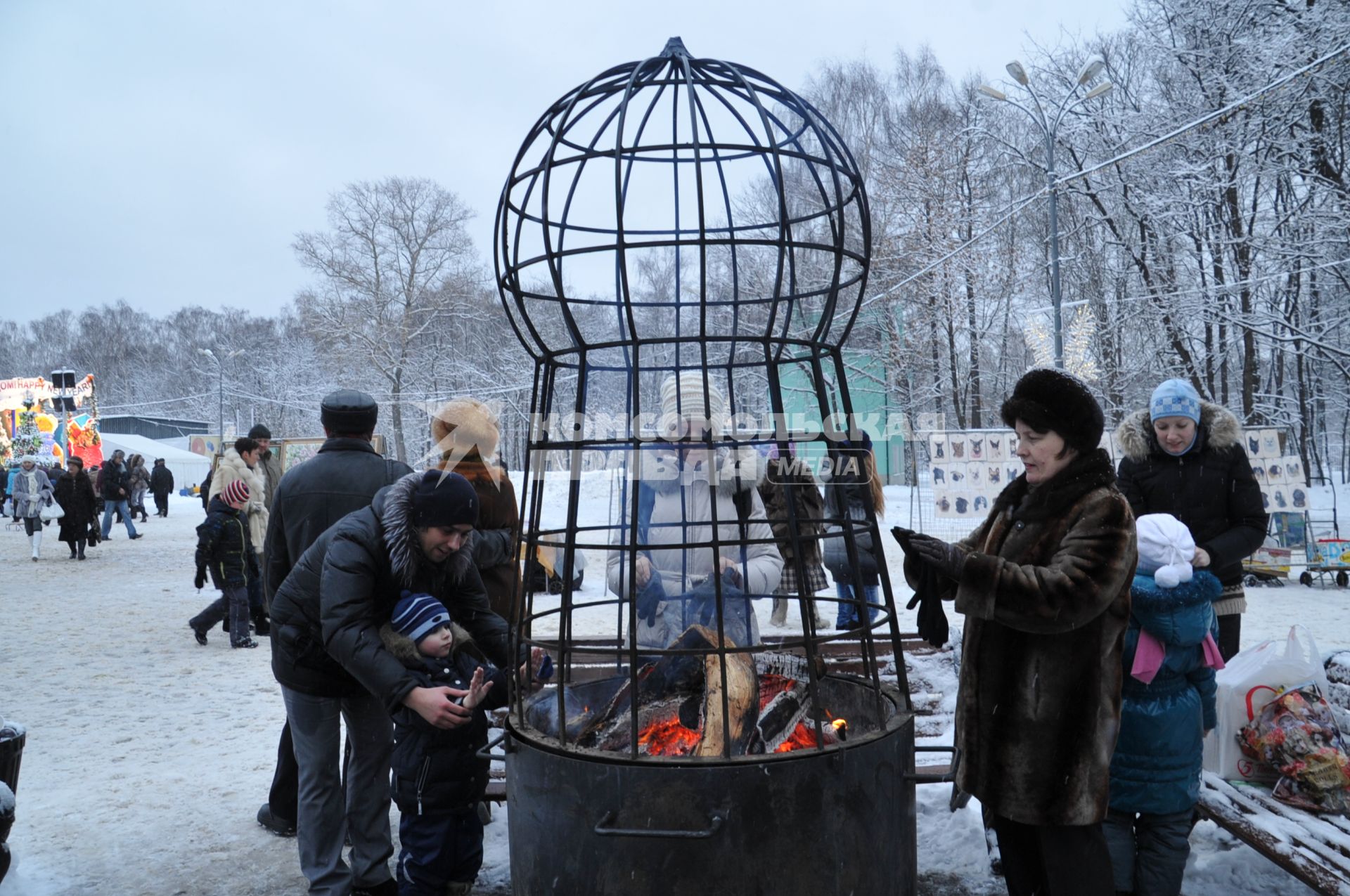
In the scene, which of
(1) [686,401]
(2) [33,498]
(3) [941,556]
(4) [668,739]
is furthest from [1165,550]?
(2) [33,498]

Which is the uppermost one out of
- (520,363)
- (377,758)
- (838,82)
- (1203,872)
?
(838,82)

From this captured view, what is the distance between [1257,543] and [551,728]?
285 centimetres

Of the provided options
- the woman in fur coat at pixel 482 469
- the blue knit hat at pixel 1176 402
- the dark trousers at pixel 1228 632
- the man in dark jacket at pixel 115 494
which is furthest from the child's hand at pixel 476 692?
the man in dark jacket at pixel 115 494

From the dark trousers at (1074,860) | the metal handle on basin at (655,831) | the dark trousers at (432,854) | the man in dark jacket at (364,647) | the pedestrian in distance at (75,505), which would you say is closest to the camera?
the metal handle on basin at (655,831)

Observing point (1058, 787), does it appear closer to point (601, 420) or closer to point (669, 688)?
point (669, 688)

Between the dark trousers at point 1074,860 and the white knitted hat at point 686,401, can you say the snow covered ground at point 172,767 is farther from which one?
the white knitted hat at point 686,401

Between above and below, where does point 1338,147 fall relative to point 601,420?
above

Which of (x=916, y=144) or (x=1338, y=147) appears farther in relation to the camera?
(x=916, y=144)

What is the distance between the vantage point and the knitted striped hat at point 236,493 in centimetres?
746

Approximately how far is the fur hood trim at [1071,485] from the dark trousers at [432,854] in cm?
202

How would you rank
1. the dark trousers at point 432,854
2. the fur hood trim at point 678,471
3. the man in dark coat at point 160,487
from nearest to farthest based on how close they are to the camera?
the dark trousers at point 432,854 < the fur hood trim at point 678,471 < the man in dark coat at point 160,487

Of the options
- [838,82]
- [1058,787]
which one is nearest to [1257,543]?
[1058,787]

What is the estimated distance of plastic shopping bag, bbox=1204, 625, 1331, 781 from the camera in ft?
10.7

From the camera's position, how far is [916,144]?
20.8 m
